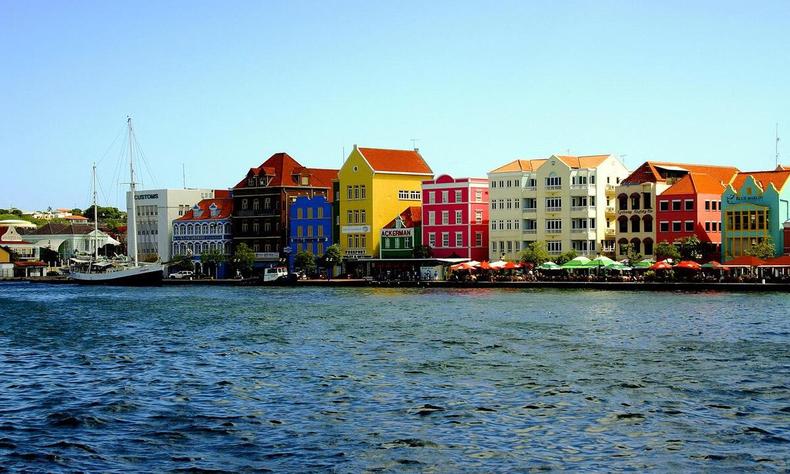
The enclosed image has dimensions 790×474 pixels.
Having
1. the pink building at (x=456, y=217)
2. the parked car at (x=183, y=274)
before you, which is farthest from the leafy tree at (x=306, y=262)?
the parked car at (x=183, y=274)

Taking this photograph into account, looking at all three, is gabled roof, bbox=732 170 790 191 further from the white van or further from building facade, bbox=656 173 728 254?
the white van

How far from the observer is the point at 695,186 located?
91.3 m

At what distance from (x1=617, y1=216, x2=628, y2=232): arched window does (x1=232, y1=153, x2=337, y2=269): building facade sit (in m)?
39.5

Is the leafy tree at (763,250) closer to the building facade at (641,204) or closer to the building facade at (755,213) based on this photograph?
the building facade at (755,213)

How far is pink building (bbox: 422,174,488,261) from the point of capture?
4146 inches

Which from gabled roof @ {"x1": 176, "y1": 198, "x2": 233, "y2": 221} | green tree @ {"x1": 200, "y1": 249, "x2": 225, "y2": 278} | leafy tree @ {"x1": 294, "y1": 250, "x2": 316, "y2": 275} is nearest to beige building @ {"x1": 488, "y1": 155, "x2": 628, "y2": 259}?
leafy tree @ {"x1": 294, "y1": 250, "x2": 316, "y2": 275}

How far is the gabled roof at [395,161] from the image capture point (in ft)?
371

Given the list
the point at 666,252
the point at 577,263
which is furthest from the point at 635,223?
the point at 577,263

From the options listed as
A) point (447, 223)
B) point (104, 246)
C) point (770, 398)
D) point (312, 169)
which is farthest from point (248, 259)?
point (770, 398)

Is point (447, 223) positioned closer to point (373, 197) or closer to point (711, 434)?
point (373, 197)

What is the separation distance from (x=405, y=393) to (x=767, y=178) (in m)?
68.3

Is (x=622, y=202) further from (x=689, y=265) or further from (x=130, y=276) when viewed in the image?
(x=130, y=276)

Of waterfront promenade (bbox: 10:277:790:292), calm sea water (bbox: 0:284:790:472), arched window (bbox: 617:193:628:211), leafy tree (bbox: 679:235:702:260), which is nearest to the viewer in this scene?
calm sea water (bbox: 0:284:790:472)

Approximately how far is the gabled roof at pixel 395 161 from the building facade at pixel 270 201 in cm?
1148
